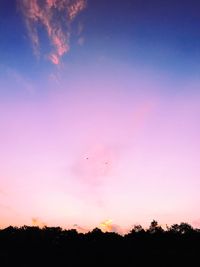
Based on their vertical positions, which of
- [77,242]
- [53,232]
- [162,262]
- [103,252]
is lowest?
[162,262]

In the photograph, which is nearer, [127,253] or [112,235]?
[127,253]

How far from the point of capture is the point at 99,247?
116m

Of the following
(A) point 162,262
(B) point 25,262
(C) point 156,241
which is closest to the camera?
(A) point 162,262

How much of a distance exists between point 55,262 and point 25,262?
48.6 feet

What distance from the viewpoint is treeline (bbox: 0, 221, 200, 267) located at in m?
93.9

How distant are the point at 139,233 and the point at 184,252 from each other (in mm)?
31731

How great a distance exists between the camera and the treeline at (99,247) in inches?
3696

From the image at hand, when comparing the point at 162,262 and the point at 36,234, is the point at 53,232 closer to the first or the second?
the point at 36,234

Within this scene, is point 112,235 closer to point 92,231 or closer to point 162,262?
point 92,231

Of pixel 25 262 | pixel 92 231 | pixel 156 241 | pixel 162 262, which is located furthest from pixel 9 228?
pixel 162 262

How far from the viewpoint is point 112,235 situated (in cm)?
12950

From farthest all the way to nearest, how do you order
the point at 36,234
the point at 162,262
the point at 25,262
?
the point at 36,234
the point at 25,262
the point at 162,262

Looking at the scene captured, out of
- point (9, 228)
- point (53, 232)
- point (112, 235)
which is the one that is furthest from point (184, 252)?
point (9, 228)

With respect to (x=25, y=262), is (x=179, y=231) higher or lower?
higher
